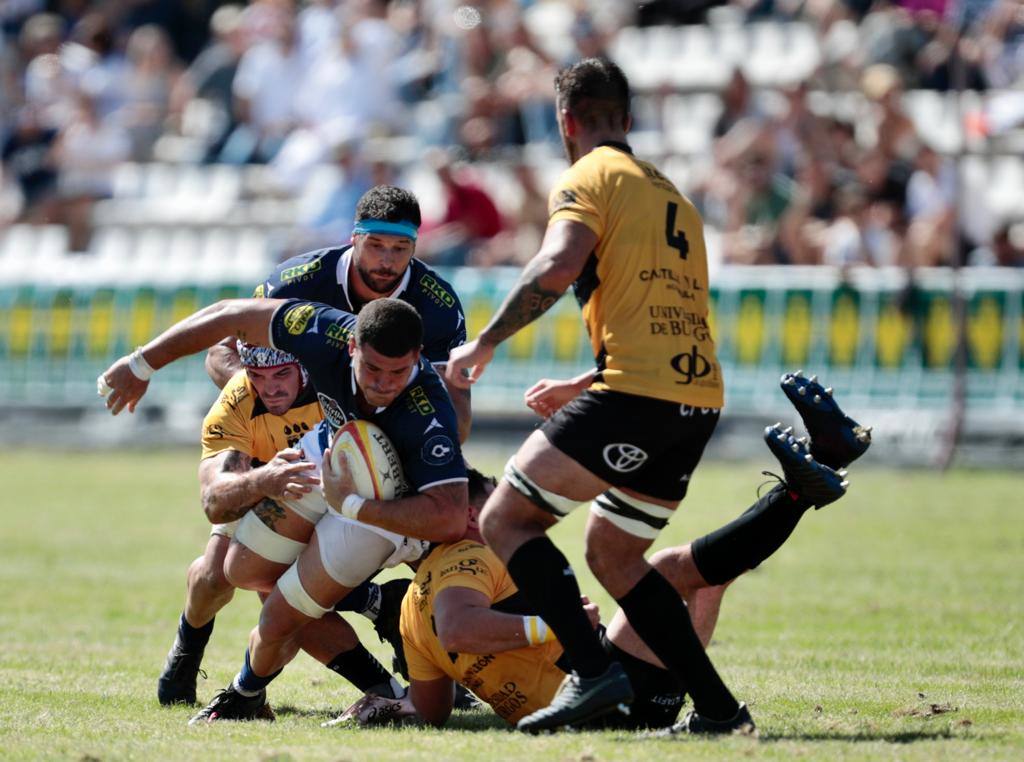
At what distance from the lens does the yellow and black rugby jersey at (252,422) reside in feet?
26.2

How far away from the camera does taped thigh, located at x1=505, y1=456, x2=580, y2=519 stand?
633 centimetres

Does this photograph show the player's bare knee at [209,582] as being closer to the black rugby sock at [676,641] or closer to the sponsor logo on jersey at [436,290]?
the sponsor logo on jersey at [436,290]

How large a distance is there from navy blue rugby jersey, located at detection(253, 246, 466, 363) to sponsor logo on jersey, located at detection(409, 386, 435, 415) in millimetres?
1022

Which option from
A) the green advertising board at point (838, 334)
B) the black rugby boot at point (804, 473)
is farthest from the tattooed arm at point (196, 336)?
the green advertising board at point (838, 334)

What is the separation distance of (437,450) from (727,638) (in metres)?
3.24

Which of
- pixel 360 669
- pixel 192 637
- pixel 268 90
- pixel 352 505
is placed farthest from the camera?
pixel 268 90

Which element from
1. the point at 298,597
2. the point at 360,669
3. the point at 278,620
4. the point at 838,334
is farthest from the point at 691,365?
the point at 838,334

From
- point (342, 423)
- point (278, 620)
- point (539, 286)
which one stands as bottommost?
point (278, 620)

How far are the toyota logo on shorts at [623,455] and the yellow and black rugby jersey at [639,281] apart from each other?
21 centimetres

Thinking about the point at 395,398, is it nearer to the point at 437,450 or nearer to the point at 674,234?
the point at 437,450

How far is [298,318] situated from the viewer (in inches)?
275

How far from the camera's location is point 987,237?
17.1 metres

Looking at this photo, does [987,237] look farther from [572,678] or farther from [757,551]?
[572,678]

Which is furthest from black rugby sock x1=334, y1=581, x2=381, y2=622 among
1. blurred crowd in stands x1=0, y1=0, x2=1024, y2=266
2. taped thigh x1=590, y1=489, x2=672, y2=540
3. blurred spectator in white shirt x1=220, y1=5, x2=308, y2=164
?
blurred spectator in white shirt x1=220, y1=5, x2=308, y2=164
